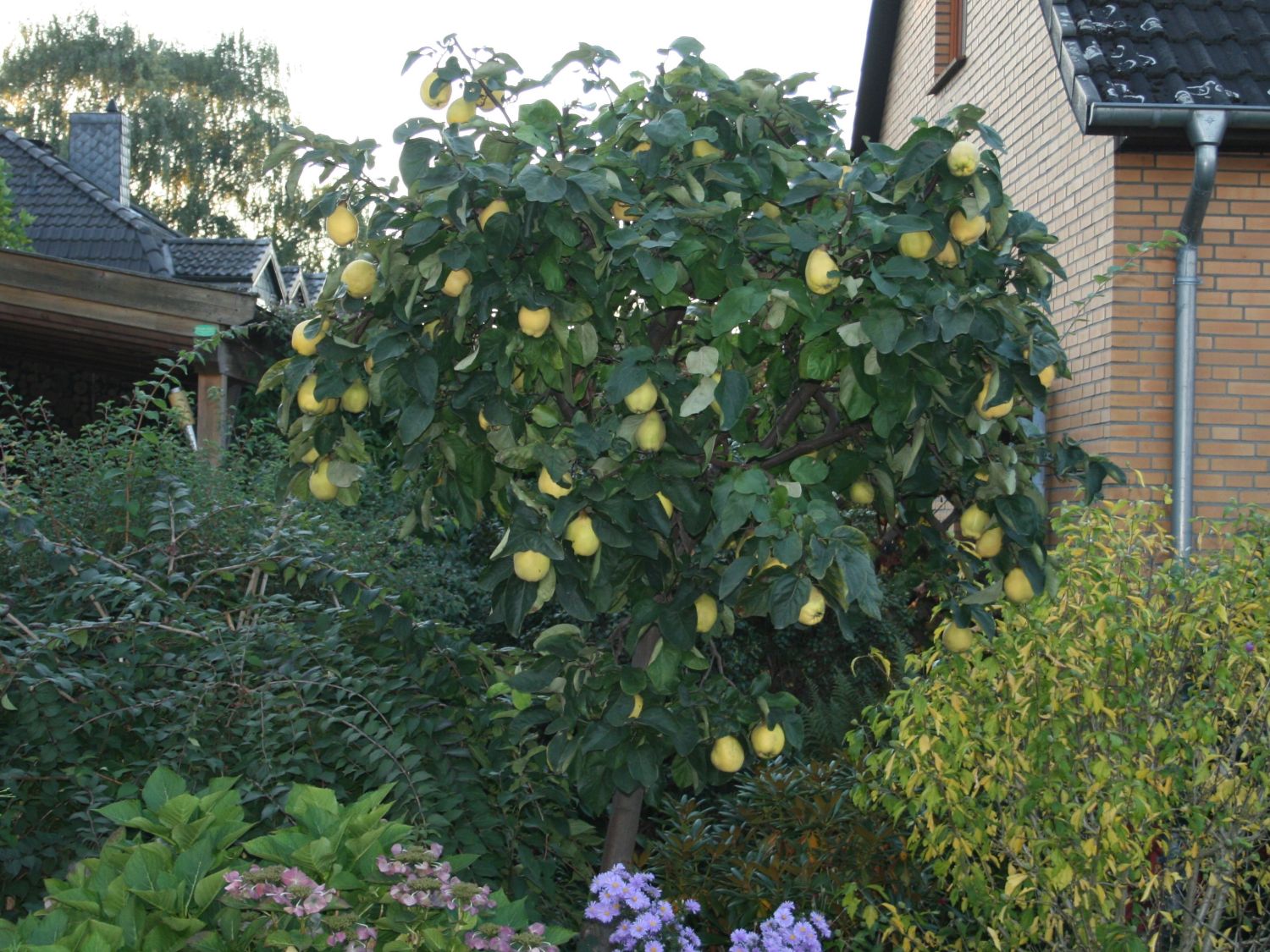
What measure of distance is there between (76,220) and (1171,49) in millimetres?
15044

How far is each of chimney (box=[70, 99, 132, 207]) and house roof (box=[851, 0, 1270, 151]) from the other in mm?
15925

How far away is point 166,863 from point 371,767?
0.91m

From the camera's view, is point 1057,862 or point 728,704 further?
point 1057,862

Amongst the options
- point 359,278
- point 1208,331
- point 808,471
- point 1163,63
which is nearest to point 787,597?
point 808,471

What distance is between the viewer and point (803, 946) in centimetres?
317

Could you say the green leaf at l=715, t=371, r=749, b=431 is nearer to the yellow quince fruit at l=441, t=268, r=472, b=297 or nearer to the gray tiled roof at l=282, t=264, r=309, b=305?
the yellow quince fruit at l=441, t=268, r=472, b=297

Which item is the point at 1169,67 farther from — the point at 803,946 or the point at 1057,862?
the point at 803,946

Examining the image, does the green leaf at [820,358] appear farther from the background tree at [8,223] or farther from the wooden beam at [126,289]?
the background tree at [8,223]

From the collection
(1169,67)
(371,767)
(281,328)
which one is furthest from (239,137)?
(371,767)

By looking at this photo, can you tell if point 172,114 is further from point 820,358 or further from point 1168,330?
point 820,358

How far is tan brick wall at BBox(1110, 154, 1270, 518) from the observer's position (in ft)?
19.9

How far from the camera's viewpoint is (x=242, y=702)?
347 cm

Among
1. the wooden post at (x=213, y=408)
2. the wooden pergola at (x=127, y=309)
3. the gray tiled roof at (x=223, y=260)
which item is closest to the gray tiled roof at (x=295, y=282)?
the gray tiled roof at (x=223, y=260)

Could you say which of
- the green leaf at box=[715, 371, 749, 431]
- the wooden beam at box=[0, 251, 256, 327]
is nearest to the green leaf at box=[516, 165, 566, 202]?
the green leaf at box=[715, 371, 749, 431]
